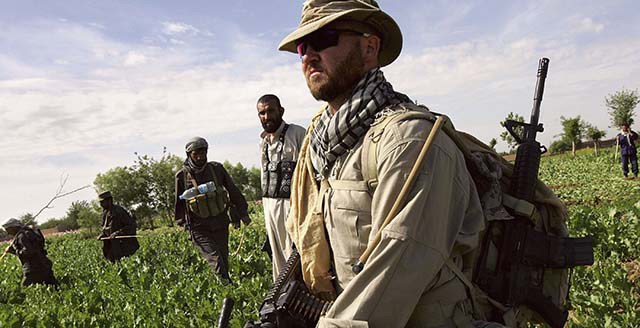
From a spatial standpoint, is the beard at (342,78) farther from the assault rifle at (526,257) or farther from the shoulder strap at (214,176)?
the shoulder strap at (214,176)

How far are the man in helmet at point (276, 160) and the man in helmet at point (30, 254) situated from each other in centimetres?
765

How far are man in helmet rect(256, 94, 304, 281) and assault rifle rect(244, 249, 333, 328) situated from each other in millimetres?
3578

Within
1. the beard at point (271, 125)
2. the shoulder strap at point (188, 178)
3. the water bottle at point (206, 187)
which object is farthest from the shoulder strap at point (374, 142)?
the shoulder strap at point (188, 178)

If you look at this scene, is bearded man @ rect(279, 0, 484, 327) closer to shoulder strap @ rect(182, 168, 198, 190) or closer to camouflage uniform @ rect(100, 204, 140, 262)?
shoulder strap @ rect(182, 168, 198, 190)

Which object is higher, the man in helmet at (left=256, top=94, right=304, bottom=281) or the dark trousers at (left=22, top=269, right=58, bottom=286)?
the man in helmet at (left=256, top=94, right=304, bottom=281)

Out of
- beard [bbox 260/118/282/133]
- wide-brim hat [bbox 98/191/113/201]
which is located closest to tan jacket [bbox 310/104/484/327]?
beard [bbox 260/118/282/133]

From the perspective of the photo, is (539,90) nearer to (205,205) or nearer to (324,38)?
(324,38)

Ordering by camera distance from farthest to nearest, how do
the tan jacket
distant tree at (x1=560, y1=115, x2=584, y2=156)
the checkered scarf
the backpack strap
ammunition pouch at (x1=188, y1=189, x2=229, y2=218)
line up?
distant tree at (x1=560, y1=115, x2=584, y2=156), ammunition pouch at (x1=188, y1=189, x2=229, y2=218), the checkered scarf, the backpack strap, the tan jacket

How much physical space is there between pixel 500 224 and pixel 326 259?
2.37ft

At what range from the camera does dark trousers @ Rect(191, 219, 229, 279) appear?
7.77 metres

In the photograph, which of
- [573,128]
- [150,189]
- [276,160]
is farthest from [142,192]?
[276,160]

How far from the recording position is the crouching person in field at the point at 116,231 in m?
12.1

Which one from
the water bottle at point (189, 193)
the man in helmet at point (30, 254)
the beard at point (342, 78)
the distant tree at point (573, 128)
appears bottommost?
the man in helmet at point (30, 254)

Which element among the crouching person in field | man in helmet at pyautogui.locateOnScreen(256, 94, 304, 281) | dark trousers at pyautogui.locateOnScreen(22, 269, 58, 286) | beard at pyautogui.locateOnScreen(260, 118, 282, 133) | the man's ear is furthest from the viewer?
the crouching person in field
